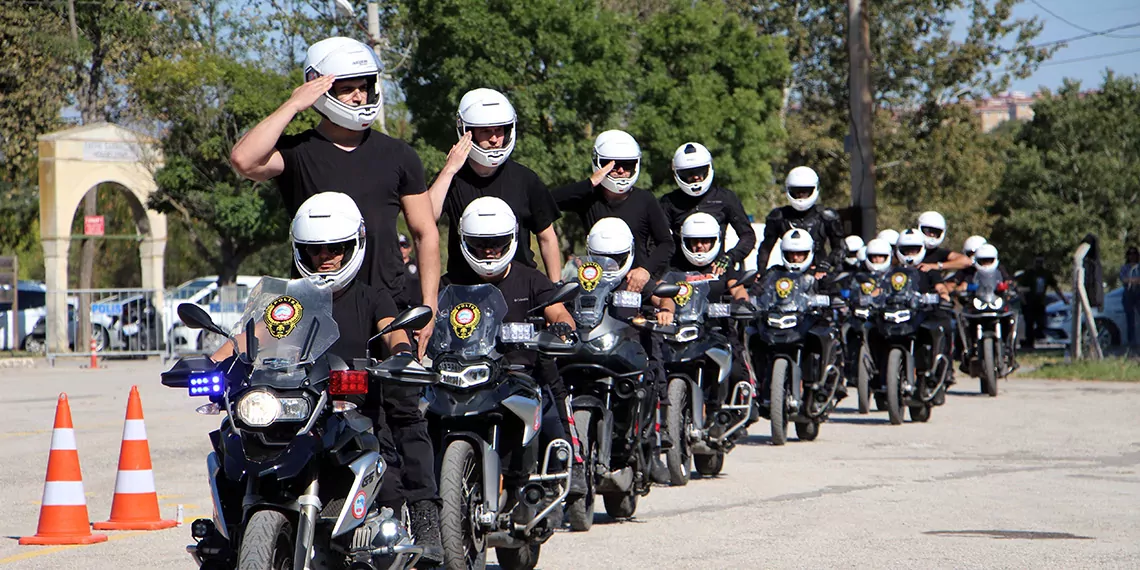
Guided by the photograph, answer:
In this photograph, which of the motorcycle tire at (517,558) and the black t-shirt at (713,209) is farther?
the black t-shirt at (713,209)

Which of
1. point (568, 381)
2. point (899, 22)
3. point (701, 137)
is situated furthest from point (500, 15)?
point (568, 381)

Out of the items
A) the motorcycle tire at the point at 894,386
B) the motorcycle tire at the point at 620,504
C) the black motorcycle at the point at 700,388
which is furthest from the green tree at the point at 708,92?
the motorcycle tire at the point at 620,504

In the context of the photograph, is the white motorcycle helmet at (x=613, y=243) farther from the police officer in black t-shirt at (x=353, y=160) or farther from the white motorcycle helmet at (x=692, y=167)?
the police officer in black t-shirt at (x=353, y=160)

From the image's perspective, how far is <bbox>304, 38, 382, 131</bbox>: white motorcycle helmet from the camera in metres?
6.51

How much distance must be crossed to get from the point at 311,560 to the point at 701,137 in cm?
3000

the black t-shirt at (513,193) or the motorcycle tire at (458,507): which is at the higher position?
the black t-shirt at (513,193)

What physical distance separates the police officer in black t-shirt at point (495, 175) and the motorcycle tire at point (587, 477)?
0.89 meters

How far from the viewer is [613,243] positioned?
945 centimetres

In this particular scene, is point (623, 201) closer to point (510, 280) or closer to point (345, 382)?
point (510, 280)

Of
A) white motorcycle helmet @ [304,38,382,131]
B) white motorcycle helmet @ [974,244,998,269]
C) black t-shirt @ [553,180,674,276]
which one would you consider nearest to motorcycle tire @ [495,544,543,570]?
white motorcycle helmet @ [304,38,382,131]

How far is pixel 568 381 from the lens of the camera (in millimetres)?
8758

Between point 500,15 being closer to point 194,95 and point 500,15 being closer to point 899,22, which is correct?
point 194,95

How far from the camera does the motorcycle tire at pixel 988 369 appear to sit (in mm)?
19031

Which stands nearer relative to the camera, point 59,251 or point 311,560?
point 311,560
